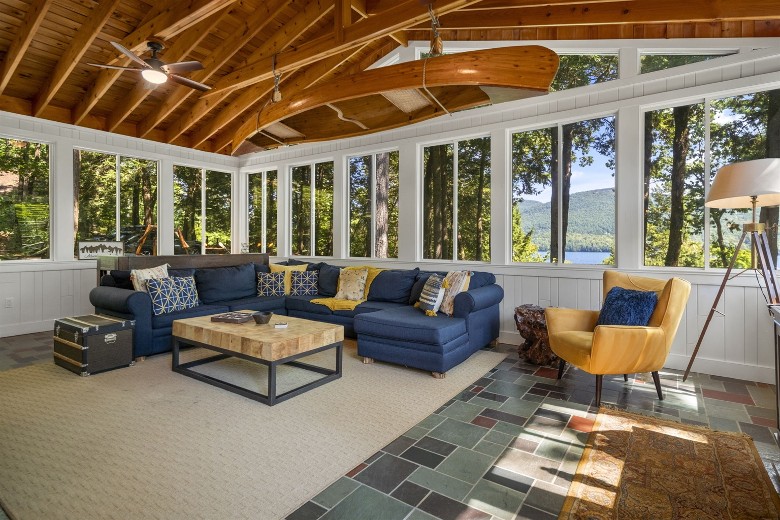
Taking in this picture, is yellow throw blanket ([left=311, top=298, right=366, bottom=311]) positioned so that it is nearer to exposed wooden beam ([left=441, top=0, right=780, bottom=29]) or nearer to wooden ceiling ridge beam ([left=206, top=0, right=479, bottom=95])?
wooden ceiling ridge beam ([left=206, top=0, right=479, bottom=95])

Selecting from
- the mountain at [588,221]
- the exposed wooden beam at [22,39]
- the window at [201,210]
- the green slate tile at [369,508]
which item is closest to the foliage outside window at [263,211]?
the window at [201,210]

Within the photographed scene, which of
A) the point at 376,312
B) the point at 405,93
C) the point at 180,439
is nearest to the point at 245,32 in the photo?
the point at 405,93

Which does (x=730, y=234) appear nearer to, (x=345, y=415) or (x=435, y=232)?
(x=435, y=232)

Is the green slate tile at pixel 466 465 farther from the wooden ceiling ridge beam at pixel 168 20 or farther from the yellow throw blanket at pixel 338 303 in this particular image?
the wooden ceiling ridge beam at pixel 168 20

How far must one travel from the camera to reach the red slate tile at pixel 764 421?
2.69 metres

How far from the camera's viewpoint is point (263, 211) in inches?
307

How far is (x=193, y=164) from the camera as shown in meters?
7.27

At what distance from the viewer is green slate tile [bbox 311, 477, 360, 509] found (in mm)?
1863

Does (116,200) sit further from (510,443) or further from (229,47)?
(510,443)

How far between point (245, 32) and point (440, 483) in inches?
194

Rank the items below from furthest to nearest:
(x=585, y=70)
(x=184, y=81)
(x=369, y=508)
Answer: (x=585, y=70), (x=184, y=81), (x=369, y=508)

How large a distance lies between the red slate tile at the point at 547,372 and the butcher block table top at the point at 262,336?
1.87 m

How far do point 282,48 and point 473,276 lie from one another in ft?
11.0

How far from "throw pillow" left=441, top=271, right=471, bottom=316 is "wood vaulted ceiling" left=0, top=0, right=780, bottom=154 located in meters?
2.36
